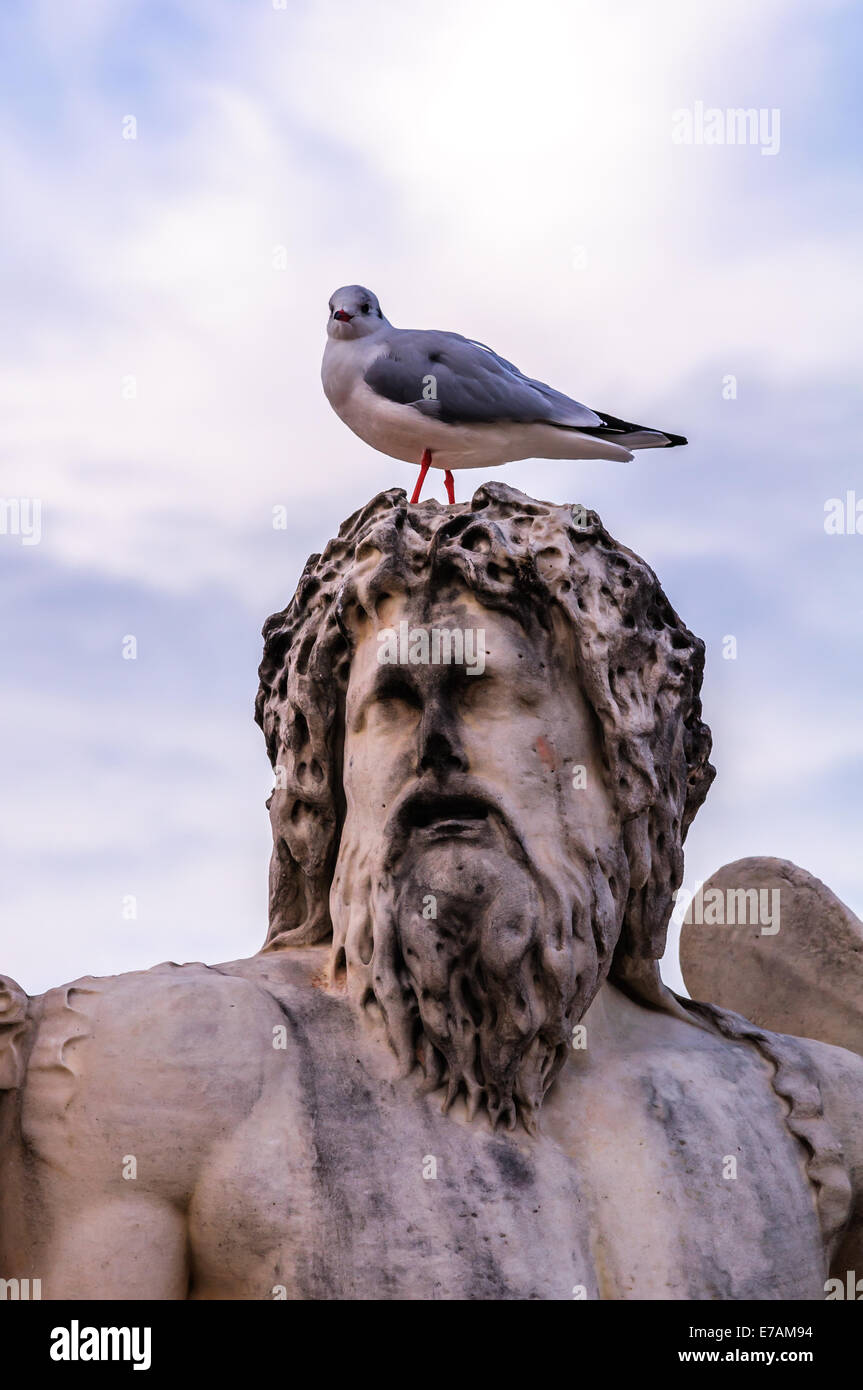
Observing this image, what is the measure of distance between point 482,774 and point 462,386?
2540 mm

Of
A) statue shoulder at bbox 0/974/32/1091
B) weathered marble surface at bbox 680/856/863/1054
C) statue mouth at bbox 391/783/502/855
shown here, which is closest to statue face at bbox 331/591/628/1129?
statue mouth at bbox 391/783/502/855

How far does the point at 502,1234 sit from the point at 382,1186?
0.36 metres

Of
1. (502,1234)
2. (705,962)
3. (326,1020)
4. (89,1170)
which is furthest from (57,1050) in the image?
A: (705,962)

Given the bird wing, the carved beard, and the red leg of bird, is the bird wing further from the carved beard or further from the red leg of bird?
the carved beard

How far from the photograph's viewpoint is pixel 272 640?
271 inches

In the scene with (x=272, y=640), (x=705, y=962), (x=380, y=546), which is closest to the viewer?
(x=380, y=546)

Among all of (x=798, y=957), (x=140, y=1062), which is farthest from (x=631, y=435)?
(x=140, y=1062)

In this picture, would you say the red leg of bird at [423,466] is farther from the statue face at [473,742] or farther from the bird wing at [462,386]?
the statue face at [473,742]

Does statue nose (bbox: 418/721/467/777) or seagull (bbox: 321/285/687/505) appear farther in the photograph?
seagull (bbox: 321/285/687/505)

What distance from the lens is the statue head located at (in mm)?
5836

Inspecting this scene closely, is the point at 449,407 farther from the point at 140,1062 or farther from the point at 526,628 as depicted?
the point at 140,1062

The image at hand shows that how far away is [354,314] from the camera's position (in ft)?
28.4

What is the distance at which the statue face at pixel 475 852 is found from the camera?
581cm
